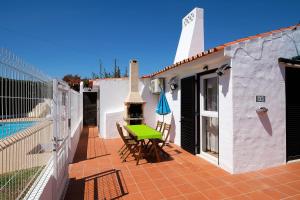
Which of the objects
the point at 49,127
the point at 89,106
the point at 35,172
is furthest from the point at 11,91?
the point at 89,106

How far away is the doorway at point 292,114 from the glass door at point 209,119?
6.59 feet

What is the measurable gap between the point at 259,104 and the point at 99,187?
4.72 metres

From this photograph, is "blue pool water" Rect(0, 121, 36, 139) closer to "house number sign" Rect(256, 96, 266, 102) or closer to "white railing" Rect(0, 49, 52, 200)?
"white railing" Rect(0, 49, 52, 200)

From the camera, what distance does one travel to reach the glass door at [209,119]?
6262mm

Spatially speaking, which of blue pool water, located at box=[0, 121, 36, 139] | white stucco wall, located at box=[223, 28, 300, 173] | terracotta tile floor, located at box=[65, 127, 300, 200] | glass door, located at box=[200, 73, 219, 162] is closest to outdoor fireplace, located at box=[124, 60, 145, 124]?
terracotta tile floor, located at box=[65, 127, 300, 200]

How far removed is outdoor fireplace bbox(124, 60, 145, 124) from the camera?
9.81 meters

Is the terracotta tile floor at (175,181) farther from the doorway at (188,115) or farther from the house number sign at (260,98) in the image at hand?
the house number sign at (260,98)

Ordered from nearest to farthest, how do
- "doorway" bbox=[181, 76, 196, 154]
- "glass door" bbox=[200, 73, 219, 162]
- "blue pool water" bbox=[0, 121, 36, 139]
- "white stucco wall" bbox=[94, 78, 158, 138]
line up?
"blue pool water" bbox=[0, 121, 36, 139] → "glass door" bbox=[200, 73, 219, 162] → "doorway" bbox=[181, 76, 196, 154] → "white stucco wall" bbox=[94, 78, 158, 138]

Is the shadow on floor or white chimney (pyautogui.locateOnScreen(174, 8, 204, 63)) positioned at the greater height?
white chimney (pyautogui.locateOnScreen(174, 8, 204, 63))

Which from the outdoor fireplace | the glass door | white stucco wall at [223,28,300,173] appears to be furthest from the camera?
the outdoor fireplace

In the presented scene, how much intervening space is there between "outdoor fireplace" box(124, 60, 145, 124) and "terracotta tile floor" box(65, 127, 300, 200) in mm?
3742

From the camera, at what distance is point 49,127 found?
3.40 metres

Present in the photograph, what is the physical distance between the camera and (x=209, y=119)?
21.9ft

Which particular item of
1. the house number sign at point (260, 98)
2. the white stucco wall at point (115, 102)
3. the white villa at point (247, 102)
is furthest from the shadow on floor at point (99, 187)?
the white stucco wall at point (115, 102)
